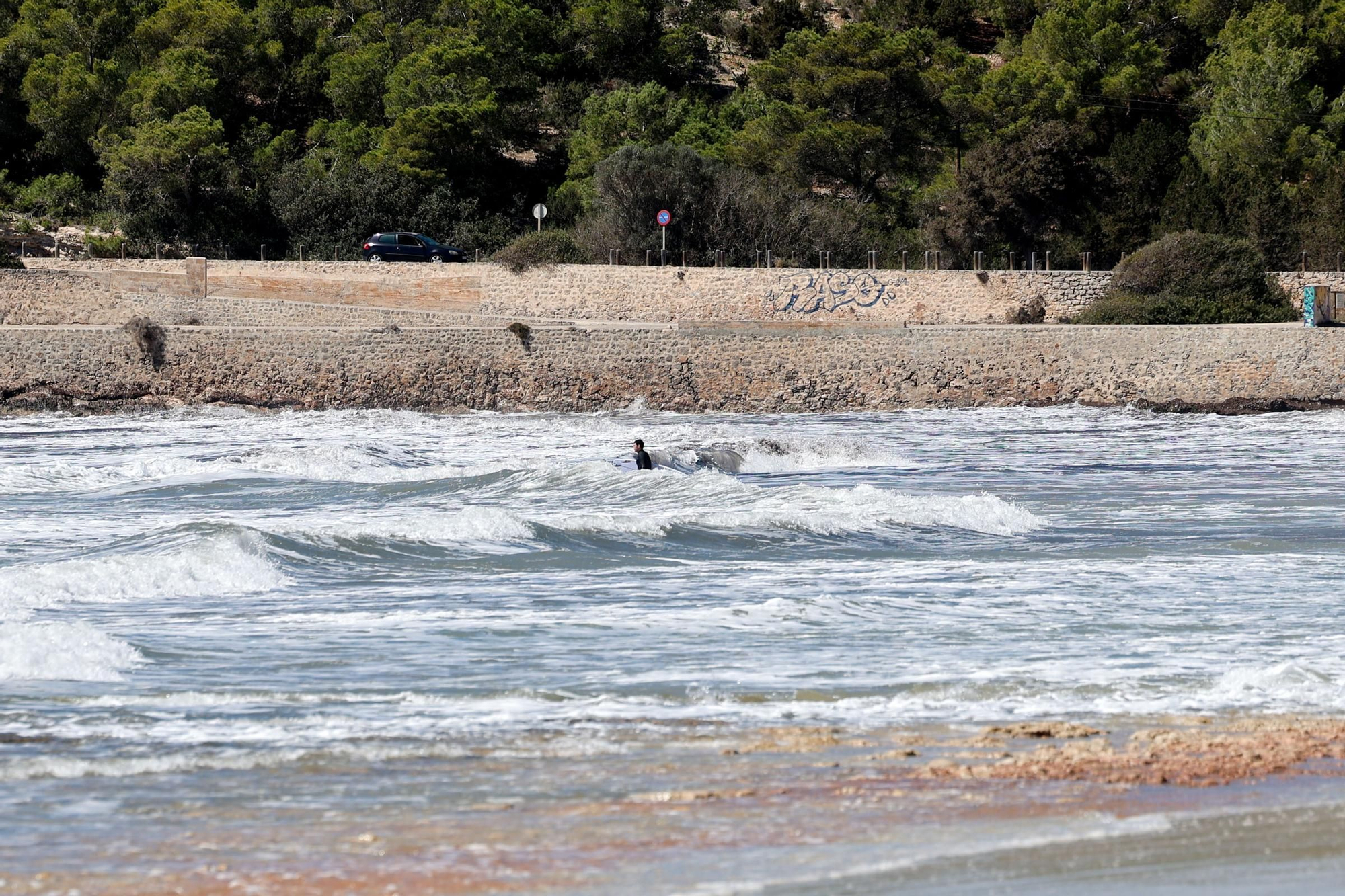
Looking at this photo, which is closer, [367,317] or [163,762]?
[163,762]

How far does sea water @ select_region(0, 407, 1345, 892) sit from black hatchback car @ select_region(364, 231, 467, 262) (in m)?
17.1

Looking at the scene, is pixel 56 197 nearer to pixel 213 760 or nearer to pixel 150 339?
pixel 150 339

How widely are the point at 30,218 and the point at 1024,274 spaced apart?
88.7 feet

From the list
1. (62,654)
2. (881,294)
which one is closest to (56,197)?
(881,294)

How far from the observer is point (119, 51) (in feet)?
161

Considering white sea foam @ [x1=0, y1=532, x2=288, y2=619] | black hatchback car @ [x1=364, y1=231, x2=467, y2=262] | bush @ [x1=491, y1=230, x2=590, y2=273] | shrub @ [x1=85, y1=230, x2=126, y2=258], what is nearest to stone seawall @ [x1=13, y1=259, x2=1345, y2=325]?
bush @ [x1=491, y1=230, x2=590, y2=273]

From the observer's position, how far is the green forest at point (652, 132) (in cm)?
3872

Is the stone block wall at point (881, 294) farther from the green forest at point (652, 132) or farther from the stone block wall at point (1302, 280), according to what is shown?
the green forest at point (652, 132)

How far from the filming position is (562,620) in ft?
38.4

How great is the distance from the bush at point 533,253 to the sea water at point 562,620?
45.1ft

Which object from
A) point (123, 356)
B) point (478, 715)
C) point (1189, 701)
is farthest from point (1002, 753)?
point (123, 356)

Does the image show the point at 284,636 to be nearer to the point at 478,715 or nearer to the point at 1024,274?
the point at 478,715

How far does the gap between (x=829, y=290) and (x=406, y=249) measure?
37.3 feet

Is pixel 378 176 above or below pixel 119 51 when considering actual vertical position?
below
